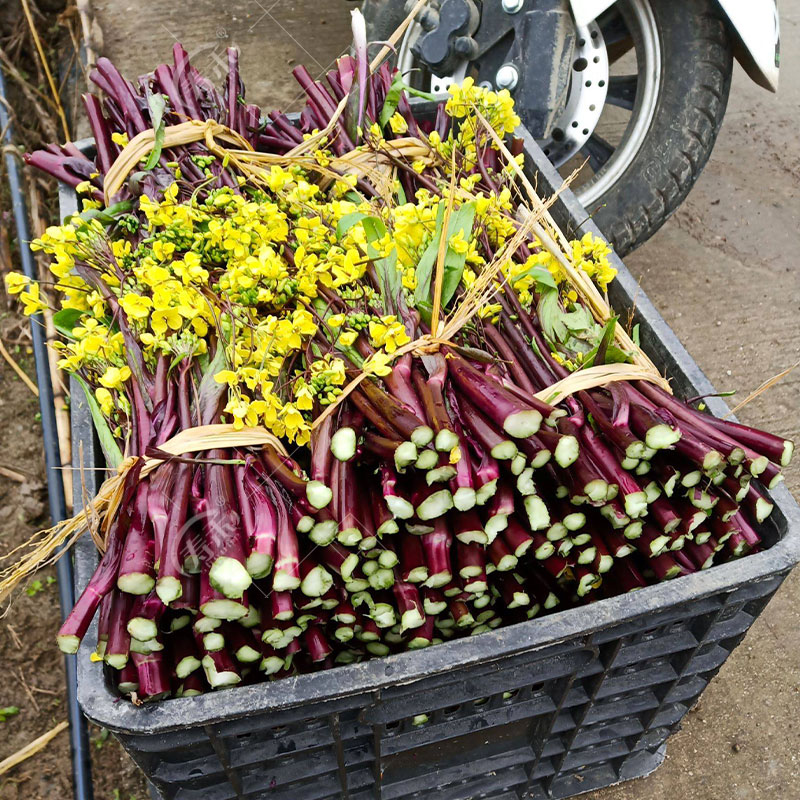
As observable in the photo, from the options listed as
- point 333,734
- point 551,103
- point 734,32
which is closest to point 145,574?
point 333,734

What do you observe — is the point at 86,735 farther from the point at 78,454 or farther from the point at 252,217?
the point at 252,217

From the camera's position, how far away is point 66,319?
1573 mm

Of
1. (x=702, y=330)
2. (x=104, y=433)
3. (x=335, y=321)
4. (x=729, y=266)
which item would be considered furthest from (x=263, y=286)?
(x=729, y=266)

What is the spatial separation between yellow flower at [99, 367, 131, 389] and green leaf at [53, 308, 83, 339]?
1.01ft

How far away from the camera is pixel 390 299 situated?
4.55 feet

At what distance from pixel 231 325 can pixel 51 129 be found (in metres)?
3.11

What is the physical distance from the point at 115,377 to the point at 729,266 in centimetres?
293

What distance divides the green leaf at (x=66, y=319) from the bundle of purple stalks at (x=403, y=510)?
25cm

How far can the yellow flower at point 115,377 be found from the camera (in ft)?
4.19

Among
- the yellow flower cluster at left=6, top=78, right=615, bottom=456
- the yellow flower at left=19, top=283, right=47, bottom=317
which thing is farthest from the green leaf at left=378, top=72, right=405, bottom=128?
the yellow flower at left=19, top=283, right=47, bottom=317

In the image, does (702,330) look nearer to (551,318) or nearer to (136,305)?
(551,318)

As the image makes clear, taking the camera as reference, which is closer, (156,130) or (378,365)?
(378,365)

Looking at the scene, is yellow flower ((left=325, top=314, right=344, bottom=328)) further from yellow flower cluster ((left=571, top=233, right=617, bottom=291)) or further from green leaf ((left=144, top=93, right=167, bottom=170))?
green leaf ((left=144, top=93, right=167, bottom=170))

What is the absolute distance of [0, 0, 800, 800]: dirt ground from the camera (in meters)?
1.95
